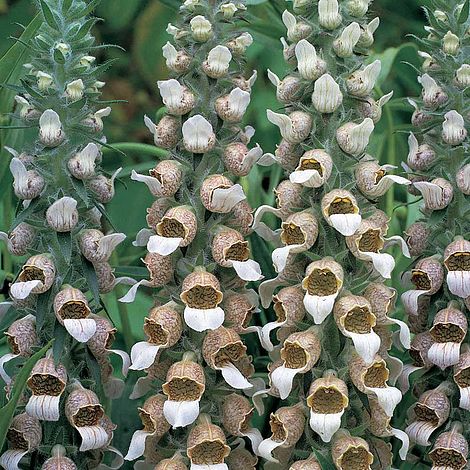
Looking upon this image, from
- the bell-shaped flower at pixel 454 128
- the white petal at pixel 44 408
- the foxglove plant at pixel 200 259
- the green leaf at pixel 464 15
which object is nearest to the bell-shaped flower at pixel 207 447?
the foxglove plant at pixel 200 259

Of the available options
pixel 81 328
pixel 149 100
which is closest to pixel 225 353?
pixel 81 328

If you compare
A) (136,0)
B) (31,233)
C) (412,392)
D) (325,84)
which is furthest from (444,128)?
(136,0)

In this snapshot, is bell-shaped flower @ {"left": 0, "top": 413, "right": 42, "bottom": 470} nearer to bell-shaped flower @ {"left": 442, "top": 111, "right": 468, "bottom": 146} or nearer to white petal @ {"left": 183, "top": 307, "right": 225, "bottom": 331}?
white petal @ {"left": 183, "top": 307, "right": 225, "bottom": 331}

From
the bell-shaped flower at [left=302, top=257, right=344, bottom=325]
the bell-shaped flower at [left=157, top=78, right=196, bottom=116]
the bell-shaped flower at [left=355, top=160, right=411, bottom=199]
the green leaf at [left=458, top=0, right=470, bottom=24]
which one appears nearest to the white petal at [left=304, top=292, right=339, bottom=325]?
the bell-shaped flower at [left=302, top=257, right=344, bottom=325]

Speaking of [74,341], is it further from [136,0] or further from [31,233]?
[136,0]

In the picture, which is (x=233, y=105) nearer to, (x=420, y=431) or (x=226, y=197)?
(x=226, y=197)

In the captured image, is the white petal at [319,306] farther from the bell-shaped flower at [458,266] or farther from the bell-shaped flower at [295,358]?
the bell-shaped flower at [458,266]

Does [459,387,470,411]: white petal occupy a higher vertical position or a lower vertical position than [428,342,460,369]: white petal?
lower
